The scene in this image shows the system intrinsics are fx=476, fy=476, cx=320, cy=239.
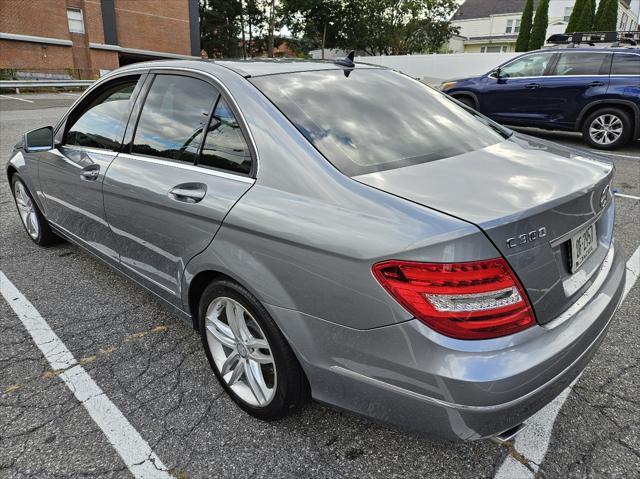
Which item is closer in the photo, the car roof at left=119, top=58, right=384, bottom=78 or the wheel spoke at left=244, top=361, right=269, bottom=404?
the wheel spoke at left=244, top=361, right=269, bottom=404

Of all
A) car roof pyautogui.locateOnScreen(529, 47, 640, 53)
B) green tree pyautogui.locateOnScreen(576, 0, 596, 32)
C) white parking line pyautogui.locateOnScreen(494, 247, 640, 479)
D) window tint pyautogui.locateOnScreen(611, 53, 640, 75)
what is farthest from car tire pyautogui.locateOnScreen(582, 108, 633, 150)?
green tree pyautogui.locateOnScreen(576, 0, 596, 32)

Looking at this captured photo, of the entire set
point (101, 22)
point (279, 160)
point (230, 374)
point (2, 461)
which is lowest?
point (2, 461)

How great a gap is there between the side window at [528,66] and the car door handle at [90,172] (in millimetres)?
8606

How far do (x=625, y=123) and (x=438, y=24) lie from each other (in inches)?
1617

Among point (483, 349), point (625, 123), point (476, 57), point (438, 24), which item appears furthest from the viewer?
point (438, 24)

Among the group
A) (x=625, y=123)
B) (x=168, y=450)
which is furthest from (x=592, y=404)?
(x=625, y=123)

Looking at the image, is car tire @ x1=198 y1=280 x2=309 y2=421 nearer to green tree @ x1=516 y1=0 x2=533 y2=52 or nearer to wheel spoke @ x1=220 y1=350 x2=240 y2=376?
wheel spoke @ x1=220 y1=350 x2=240 y2=376

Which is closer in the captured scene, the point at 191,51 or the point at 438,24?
the point at 191,51

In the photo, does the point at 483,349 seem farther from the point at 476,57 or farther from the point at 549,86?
the point at 476,57

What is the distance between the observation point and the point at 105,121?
3.09m

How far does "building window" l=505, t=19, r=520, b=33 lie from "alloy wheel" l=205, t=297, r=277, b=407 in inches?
2128

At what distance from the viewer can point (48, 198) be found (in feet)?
12.2

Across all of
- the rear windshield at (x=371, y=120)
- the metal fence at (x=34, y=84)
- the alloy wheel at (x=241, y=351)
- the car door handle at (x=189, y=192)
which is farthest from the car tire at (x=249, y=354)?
the metal fence at (x=34, y=84)

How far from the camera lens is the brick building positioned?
28.1m
